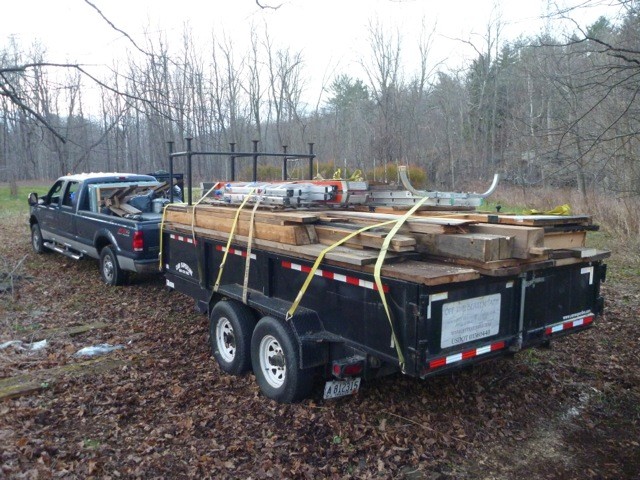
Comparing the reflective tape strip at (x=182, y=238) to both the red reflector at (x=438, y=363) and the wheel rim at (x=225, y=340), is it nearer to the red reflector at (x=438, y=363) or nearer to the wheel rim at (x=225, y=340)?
the wheel rim at (x=225, y=340)

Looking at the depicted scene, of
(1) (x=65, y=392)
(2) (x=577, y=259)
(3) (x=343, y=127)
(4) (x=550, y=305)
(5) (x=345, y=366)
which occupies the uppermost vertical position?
(3) (x=343, y=127)

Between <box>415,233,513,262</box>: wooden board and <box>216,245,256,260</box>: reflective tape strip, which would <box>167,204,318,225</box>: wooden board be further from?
<box>415,233,513,262</box>: wooden board

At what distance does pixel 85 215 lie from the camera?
9648mm

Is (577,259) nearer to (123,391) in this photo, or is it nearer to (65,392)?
(123,391)

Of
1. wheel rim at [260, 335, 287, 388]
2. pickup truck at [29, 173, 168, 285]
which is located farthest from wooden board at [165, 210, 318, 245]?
pickup truck at [29, 173, 168, 285]

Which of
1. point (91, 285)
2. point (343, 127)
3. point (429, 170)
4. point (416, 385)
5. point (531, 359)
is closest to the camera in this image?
point (416, 385)

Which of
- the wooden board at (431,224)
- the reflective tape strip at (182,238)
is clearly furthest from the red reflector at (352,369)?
the reflective tape strip at (182,238)

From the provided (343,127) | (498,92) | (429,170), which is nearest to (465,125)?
(498,92)

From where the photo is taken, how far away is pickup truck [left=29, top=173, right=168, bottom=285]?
8.26 meters

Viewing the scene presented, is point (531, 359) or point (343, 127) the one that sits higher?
point (343, 127)

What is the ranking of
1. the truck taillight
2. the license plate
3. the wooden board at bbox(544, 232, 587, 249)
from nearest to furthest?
the wooden board at bbox(544, 232, 587, 249), the license plate, the truck taillight

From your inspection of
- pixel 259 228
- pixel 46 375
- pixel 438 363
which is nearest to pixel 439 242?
pixel 438 363

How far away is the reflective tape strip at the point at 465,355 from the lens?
3547 mm

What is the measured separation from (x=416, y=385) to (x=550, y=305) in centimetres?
136
